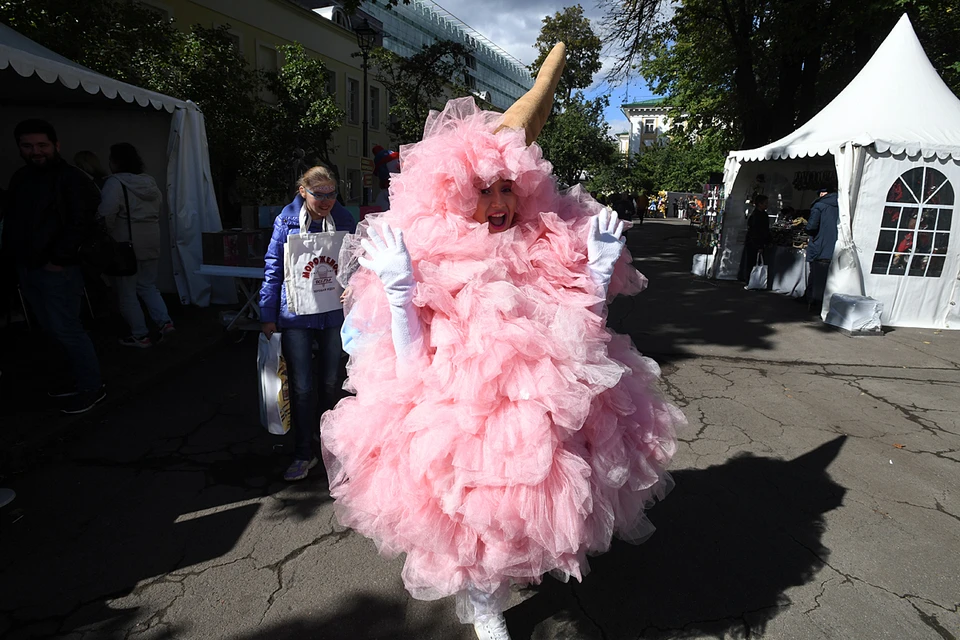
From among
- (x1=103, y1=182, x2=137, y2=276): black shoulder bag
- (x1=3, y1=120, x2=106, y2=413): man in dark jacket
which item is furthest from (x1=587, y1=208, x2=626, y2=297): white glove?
(x1=103, y1=182, x2=137, y2=276): black shoulder bag

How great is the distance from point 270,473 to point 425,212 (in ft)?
8.19

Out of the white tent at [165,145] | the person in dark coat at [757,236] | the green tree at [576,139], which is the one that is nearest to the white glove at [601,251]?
the white tent at [165,145]

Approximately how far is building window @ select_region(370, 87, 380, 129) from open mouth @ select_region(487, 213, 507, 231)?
30.4m

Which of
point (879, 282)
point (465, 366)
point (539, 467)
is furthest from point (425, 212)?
point (879, 282)

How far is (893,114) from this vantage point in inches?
332

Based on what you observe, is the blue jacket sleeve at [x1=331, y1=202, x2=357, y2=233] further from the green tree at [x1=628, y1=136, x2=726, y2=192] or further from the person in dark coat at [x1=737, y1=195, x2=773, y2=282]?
the green tree at [x1=628, y1=136, x2=726, y2=192]

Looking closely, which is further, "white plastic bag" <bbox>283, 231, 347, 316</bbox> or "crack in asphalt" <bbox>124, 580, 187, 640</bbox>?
"white plastic bag" <bbox>283, 231, 347, 316</bbox>

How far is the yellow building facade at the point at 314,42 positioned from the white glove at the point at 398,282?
46.7ft

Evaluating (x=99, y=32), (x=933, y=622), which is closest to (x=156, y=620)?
(x=933, y=622)

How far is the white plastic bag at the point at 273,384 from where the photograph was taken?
3.39 metres

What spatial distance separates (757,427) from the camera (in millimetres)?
4613

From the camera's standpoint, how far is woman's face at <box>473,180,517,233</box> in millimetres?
2049

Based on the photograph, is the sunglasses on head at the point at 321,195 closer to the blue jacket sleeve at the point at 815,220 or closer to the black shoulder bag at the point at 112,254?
the black shoulder bag at the point at 112,254

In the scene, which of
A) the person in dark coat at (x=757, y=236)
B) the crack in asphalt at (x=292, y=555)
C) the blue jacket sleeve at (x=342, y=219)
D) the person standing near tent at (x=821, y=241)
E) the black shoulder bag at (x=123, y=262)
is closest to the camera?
the crack in asphalt at (x=292, y=555)
